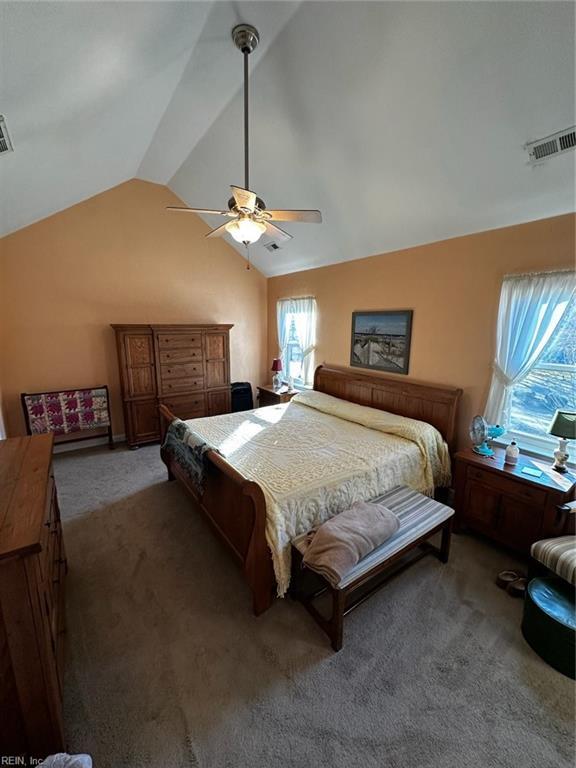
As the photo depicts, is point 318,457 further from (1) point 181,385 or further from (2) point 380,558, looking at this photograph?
(1) point 181,385

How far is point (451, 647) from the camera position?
175 centimetres

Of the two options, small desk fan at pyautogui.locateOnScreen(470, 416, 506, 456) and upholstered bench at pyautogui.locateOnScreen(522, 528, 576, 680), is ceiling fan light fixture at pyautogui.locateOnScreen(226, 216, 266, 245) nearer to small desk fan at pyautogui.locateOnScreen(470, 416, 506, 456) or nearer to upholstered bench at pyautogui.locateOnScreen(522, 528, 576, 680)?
small desk fan at pyautogui.locateOnScreen(470, 416, 506, 456)

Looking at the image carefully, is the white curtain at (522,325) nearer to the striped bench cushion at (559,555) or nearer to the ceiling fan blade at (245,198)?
the striped bench cushion at (559,555)

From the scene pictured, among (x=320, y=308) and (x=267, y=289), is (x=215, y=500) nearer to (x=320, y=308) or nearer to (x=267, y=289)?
(x=320, y=308)

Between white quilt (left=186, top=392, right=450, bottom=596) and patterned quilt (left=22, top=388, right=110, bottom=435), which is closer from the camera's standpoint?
white quilt (left=186, top=392, right=450, bottom=596)

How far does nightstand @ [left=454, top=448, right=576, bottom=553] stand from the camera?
2.13 metres

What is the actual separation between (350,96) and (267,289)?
3699 mm

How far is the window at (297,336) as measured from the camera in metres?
4.79

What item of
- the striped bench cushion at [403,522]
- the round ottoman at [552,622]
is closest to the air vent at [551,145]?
the striped bench cushion at [403,522]

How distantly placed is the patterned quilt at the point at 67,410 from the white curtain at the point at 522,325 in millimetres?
4553

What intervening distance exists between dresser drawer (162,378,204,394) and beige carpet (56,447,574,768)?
2.44m

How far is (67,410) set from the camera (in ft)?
13.2

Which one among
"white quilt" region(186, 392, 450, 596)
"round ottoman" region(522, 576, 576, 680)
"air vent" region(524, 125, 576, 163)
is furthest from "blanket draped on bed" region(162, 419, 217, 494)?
"air vent" region(524, 125, 576, 163)

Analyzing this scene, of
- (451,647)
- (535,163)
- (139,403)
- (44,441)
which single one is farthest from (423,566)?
(139,403)
